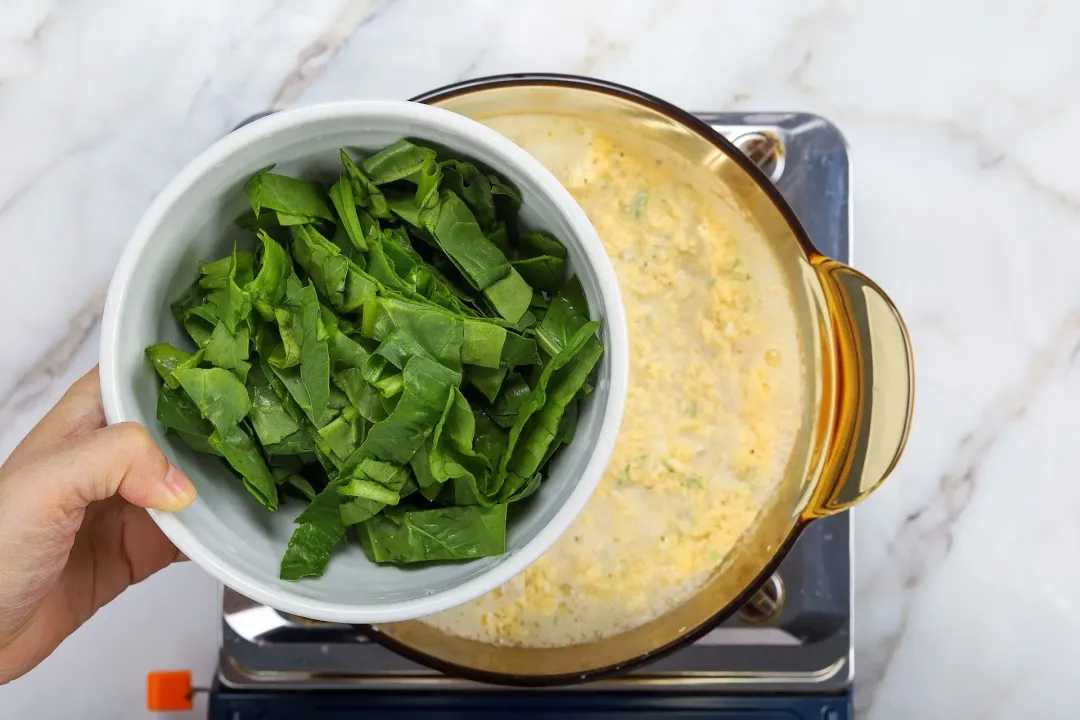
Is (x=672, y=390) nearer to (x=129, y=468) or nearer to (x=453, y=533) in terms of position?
(x=453, y=533)

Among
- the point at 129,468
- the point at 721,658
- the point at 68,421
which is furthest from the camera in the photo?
the point at 721,658

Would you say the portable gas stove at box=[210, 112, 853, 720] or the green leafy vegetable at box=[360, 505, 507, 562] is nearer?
the green leafy vegetable at box=[360, 505, 507, 562]

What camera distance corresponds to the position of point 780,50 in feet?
2.87

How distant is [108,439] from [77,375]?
48cm

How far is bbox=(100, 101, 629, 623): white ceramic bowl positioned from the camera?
0.46m

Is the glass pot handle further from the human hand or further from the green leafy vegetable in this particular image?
the human hand

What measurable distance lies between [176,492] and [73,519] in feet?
0.42

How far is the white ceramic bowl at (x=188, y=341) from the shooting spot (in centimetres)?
46

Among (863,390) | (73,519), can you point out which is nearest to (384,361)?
(73,519)

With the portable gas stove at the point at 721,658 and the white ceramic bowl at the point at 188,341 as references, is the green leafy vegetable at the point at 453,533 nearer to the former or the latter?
the white ceramic bowl at the point at 188,341

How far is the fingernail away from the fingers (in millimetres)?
184

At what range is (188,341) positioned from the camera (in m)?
0.52

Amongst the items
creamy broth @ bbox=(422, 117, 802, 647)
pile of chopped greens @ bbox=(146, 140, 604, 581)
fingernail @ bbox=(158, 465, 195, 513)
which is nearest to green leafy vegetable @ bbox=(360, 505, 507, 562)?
pile of chopped greens @ bbox=(146, 140, 604, 581)

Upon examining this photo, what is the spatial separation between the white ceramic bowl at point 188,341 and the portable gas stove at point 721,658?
306 millimetres
